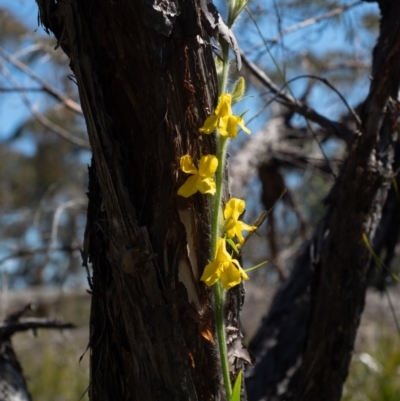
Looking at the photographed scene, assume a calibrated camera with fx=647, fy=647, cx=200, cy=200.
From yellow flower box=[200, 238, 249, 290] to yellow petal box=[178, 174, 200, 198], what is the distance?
0.26 ft

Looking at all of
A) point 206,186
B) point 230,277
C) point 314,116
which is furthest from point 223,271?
point 314,116

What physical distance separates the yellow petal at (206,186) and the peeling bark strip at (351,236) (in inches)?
23.0

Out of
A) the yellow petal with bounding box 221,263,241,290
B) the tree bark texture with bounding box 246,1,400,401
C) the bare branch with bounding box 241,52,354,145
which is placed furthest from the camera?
the bare branch with bounding box 241,52,354,145

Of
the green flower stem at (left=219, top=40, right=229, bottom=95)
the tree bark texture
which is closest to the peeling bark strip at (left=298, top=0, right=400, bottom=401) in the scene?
the tree bark texture

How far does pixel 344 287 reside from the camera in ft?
4.55

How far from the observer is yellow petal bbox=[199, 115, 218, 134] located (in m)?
0.85

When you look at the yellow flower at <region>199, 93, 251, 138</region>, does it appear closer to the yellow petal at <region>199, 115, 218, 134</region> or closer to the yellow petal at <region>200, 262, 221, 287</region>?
the yellow petal at <region>199, 115, 218, 134</region>

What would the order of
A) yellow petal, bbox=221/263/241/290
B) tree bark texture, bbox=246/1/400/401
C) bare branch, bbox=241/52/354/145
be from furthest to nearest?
bare branch, bbox=241/52/354/145, tree bark texture, bbox=246/1/400/401, yellow petal, bbox=221/263/241/290

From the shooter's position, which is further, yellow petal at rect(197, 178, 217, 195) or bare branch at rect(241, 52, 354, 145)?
bare branch at rect(241, 52, 354, 145)

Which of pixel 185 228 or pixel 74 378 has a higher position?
pixel 185 228

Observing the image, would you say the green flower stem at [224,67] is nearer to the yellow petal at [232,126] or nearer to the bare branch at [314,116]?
the yellow petal at [232,126]

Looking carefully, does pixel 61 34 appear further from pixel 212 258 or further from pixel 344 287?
pixel 344 287

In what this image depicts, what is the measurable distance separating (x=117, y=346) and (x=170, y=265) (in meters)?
0.16

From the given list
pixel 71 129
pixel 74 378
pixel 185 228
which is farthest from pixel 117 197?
pixel 71 129
